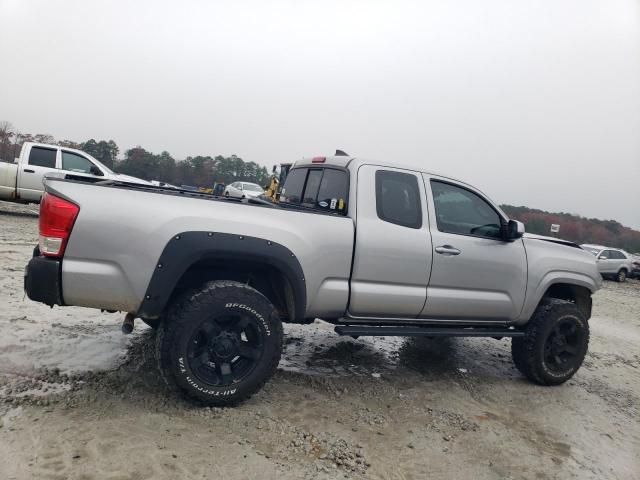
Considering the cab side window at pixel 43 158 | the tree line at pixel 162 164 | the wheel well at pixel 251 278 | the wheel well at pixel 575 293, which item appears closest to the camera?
the wheel well at pixel 251 278

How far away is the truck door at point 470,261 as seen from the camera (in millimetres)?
3969

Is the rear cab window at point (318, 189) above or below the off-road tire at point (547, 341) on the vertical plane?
above

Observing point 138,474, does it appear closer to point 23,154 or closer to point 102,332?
point 102,332

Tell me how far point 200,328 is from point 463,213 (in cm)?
254

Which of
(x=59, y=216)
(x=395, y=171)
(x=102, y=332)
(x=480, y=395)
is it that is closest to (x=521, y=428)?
(x=480, y=395)

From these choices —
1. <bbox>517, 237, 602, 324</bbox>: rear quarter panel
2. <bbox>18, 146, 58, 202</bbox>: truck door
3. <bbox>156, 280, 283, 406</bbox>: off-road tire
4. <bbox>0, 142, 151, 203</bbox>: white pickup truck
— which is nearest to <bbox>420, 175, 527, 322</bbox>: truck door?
<bbox>517, 237, 602, 324</bbox>: rear quarter panel

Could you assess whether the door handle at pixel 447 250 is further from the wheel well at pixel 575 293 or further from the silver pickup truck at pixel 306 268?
the wheel well at pixel 575 293

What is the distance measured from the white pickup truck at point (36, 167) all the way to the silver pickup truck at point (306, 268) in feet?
28.5

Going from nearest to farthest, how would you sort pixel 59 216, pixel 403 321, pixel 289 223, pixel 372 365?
1. pixel 59 216
2. pixel 289 223
3. pixel 403 321
4. pixel 372 365

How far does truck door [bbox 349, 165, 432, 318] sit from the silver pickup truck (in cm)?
1

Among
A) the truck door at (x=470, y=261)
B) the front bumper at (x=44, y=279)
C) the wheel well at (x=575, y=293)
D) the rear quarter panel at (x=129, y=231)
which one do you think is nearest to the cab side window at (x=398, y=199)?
the truck door at (x=470, y=261)

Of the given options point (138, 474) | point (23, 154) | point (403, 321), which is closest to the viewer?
point (138, 474)

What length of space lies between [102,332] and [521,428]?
3.89 meters

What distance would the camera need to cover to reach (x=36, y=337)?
4.19m
